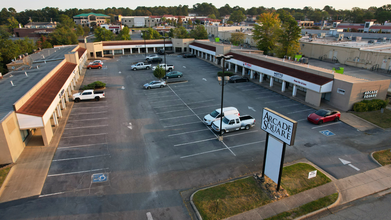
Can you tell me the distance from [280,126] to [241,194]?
191 inches

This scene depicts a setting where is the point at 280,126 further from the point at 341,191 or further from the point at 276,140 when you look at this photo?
the point at 341,191

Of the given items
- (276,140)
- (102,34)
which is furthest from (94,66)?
(276,140)

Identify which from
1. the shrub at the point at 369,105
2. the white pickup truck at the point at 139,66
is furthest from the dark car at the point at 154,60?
the shrub at the point at 369,105

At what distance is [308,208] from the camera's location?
1328cm

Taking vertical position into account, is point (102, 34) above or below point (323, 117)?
above

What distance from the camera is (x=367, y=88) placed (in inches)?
1081

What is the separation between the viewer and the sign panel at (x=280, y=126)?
41.4 feet

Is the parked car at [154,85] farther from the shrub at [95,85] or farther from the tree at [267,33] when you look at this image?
the tree at [267,33]

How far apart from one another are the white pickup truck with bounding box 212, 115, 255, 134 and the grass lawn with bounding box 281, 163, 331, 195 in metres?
6.83

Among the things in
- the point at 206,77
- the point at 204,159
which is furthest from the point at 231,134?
the point at 206,77

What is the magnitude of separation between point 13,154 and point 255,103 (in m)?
25.4

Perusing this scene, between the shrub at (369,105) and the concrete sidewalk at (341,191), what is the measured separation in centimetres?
1140

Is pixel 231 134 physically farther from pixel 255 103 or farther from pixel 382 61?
pixel 382 61

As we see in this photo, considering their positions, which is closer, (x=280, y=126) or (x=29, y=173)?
(x=280, y=126)
